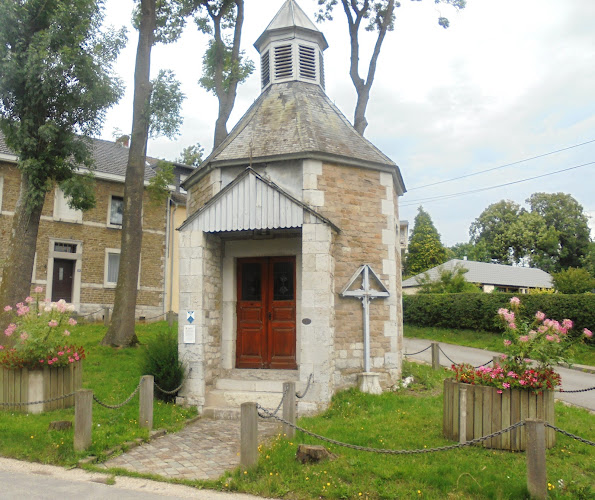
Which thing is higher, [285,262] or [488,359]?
→ [285,262]

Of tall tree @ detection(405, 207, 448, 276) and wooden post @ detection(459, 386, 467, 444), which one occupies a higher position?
tall tree @ detection(405, 207, 448, 276)

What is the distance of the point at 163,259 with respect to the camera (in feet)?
76.6

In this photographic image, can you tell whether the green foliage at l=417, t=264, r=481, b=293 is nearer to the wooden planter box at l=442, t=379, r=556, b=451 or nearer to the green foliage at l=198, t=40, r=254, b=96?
the green foliage at l=198, t=40, r=254, b=96

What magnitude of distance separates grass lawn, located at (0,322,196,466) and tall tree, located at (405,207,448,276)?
36948mm

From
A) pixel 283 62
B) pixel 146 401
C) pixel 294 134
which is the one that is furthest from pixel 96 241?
pixel 146 401

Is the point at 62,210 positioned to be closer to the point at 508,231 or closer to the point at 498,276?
the point at 498,276

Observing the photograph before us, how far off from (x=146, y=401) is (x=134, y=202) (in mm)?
7607

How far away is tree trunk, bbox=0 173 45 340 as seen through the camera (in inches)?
422

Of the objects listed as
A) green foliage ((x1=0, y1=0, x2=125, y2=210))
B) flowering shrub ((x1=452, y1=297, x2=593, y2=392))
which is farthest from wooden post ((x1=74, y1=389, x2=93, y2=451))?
green foliage ((x1=0, y1=0, x2=125, y2=210))

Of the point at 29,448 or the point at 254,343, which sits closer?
the point at 29,448

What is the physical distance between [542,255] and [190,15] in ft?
130

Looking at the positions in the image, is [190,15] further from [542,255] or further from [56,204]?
[542,255]

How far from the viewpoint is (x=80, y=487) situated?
5.37 meters

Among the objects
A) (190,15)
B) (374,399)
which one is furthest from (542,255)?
(374,399)
